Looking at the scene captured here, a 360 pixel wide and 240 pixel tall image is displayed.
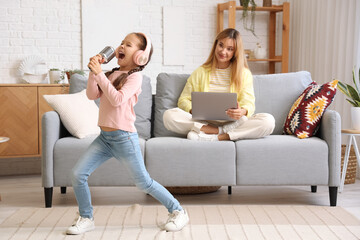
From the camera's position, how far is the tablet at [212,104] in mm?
2955

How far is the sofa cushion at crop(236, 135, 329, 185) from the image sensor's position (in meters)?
2.96

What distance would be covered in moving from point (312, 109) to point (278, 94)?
44cm

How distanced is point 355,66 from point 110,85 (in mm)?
2642

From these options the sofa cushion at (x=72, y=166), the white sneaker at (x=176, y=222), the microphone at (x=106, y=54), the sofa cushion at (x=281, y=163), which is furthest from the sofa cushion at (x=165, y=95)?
the microphone at (x=106, y=54)

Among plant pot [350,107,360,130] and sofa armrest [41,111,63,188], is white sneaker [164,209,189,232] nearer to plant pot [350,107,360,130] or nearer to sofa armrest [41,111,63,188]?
sofa armrest [41,111,63,188]

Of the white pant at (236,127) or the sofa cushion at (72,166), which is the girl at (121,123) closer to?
the sofa cushion at (72,166)

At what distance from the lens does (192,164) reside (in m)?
2.96

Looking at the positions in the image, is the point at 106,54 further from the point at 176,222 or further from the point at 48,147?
the point at 48,147

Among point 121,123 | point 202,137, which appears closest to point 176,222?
point 121,123

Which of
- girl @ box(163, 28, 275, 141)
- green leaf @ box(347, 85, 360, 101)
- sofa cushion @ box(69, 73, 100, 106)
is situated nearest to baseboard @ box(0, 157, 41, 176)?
sofa cushion @ box(69, 73, 100, 106)

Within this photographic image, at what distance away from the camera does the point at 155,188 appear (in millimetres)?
2314

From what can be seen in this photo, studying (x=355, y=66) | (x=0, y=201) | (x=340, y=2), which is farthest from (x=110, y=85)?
(x=340, y=2)

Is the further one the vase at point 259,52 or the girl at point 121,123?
the vase at point 259,52

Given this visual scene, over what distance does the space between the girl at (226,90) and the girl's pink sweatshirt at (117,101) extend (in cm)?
91
